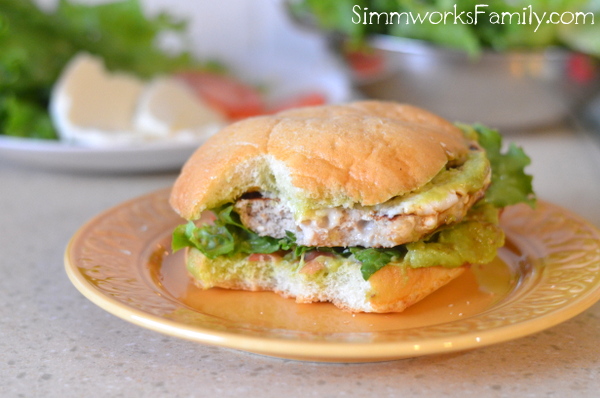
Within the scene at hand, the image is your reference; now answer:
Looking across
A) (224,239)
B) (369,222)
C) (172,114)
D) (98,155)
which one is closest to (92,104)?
(172,114)

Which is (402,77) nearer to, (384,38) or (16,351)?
(384,38)

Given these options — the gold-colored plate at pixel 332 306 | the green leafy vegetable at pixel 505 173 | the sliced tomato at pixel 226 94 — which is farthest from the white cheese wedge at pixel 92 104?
the green leafy vegetable at pixel 505 173

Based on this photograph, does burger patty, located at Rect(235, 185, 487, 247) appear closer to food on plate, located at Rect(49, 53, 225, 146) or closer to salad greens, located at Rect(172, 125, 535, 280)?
salad greens, located at Rect(172, 125, 535, 280)

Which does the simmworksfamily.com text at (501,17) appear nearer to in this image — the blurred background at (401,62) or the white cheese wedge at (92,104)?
the blurred background at (401,62)

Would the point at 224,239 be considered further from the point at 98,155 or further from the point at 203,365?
the point at 98,155

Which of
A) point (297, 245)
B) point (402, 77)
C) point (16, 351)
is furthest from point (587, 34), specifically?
point (16, 351)

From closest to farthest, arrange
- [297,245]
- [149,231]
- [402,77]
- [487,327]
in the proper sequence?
1. [487,327]
2. [297,245]
3. [149,231]
4. [402,77]
